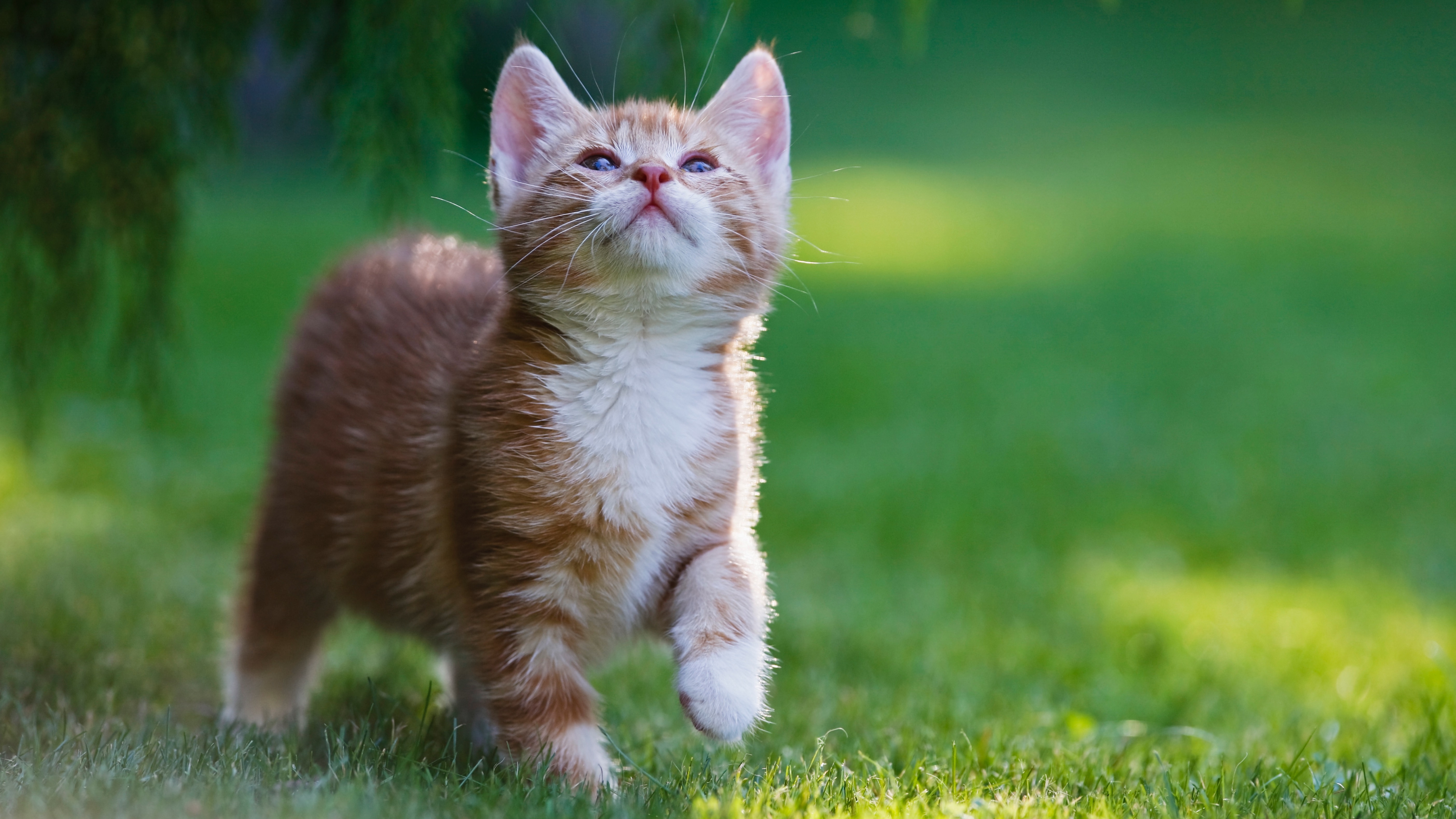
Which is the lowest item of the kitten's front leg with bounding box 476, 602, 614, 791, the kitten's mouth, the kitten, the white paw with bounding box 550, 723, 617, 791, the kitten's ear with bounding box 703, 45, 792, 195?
the white paw with bounding box 550, 723, 617, 791

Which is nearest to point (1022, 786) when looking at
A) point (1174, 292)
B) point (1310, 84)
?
point (1174, 292)

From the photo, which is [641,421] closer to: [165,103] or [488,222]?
[488,222]

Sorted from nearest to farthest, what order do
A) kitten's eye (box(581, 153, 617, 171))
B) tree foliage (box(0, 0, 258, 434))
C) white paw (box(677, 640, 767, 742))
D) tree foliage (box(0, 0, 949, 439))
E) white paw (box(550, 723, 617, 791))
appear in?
1. white paw (box(677, 640, 767, 742))
2. white paw (box(550, 723, 617, 791))
3. kitten's eye (box(581, 153, 617, 171))
4. tree foliage (box(0, 0, 949, 439))
5. tree foliage (box(0, 0, 258, 434))

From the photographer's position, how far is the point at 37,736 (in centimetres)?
228

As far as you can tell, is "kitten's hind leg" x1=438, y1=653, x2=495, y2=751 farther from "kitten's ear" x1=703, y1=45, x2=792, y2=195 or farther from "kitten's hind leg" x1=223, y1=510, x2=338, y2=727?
"kitten's ear" x1=703, y1=45, x2=792, y2=195

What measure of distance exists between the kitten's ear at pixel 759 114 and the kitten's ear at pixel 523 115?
28 centimetres

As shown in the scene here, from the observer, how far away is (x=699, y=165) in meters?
2.35

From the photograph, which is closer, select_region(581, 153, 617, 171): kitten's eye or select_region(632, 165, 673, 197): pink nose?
select_region(632, 165, 673, 197): pink nose

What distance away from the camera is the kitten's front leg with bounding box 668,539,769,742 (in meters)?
2.06

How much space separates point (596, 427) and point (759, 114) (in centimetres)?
74

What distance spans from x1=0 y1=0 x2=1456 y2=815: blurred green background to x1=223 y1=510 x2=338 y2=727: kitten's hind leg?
0.38 feet

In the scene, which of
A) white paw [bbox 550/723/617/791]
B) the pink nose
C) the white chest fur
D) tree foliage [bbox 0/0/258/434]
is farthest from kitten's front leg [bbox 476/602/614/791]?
tree foliage [bbox 0/0/258/434]

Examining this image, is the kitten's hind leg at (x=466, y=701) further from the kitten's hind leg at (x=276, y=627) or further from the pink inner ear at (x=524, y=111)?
the pink inner ear at (x=524, y=111)

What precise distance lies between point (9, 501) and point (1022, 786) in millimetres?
4018
